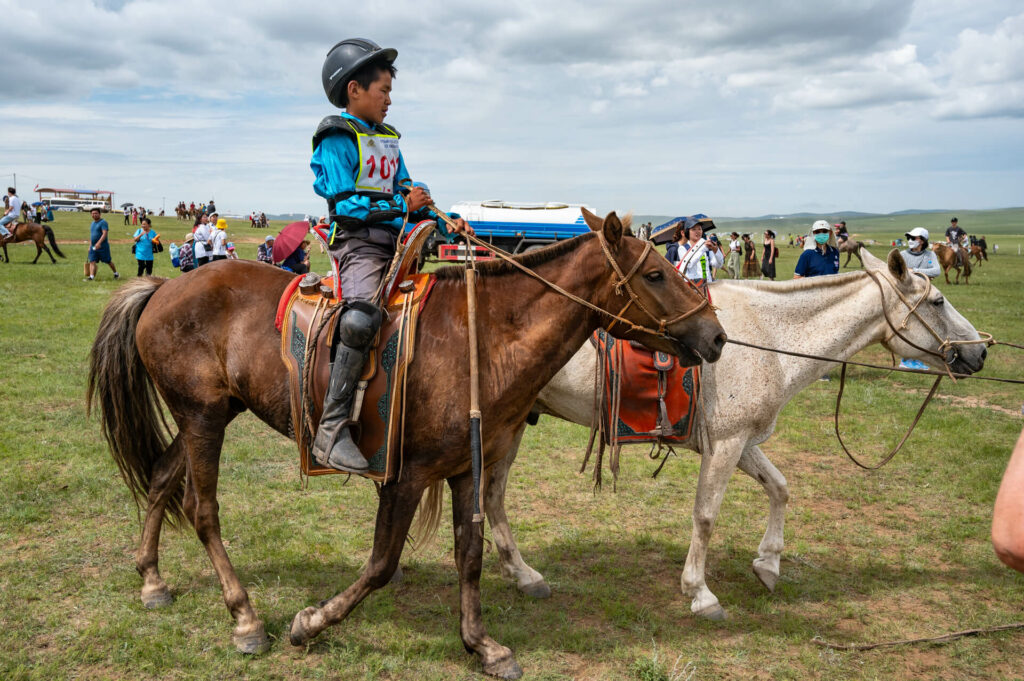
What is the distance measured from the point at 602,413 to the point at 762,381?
1068mm

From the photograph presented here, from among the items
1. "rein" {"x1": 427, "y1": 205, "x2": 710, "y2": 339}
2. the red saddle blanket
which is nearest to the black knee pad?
"rein" {"x1": 427, "y1": 205, "x2": 710, "y2": 339}

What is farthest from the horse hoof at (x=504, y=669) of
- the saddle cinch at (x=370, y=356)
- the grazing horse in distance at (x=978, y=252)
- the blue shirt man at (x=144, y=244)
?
the grazing horse in distance at (x=978, y=252)

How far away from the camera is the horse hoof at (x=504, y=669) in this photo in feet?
13.2

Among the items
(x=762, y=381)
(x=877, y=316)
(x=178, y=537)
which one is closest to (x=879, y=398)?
(x=877, y=316)

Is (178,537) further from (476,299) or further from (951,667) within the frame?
(951,667)

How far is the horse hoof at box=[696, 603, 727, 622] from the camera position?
471cm

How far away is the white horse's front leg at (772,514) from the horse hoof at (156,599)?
155 inches

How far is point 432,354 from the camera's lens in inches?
152

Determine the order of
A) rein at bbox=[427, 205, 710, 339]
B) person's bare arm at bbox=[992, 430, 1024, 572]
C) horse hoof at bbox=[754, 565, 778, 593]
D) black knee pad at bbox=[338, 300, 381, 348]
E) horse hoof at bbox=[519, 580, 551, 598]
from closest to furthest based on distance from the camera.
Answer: person's bare arm at bbox=[992, 430, 1024, 572]
black knee pad at bbox=[338, 300, 381, 348]
rein at bbox=[427, 205, 710, 339]
horse hoof at bbox=[519, 580, 551, 598]
horse hoof at bbox=[754, 565, 778, 593]

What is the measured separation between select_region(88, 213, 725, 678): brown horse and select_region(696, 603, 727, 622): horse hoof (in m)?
1.43

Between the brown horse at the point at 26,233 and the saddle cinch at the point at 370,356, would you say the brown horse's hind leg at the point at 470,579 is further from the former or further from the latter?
the brown horse at the point at 26,233

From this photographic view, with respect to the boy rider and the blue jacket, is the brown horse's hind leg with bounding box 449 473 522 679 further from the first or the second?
the blue jacket

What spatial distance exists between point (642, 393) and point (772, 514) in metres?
1.38

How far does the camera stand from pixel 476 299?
3975 mm
